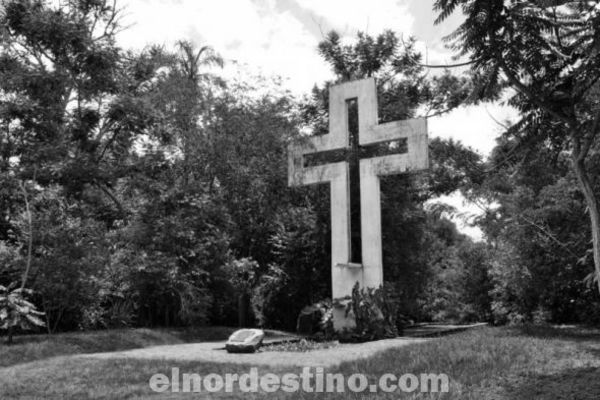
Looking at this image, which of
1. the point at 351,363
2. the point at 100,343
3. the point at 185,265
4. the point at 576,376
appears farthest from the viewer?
the point at 185,265

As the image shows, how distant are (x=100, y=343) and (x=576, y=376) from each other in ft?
27.8

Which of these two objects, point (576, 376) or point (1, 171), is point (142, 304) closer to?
point (1, 171)

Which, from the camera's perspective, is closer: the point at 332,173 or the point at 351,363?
the point at 351,363

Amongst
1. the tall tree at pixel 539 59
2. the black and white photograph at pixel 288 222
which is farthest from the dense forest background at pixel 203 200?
the tall tree at pixel 539 59

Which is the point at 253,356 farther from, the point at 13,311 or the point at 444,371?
the point at 13,311

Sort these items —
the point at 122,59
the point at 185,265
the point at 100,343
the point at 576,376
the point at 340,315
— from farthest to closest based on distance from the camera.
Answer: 1. the point at 122,59
2. the point at 185,265
3. the point at 340,315
4. the point at 100,343
5. the point at 576,376

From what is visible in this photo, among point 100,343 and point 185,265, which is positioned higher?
point 185,265

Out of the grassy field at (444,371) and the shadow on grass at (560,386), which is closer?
the shadow on grass at (560,386)

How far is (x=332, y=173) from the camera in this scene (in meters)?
14.4

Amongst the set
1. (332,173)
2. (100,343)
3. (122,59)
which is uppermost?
(122,59)

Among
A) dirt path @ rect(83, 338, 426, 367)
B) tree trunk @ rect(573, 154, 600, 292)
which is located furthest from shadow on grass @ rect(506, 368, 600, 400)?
dirt path @ rect(83, 338, 426, 367)

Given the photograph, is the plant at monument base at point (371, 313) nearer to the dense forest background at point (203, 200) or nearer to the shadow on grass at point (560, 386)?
the dense forest background at point (203, 200)

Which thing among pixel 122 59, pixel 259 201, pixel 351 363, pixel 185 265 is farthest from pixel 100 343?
pixel 122 59

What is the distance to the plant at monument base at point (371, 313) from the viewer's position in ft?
42.7
